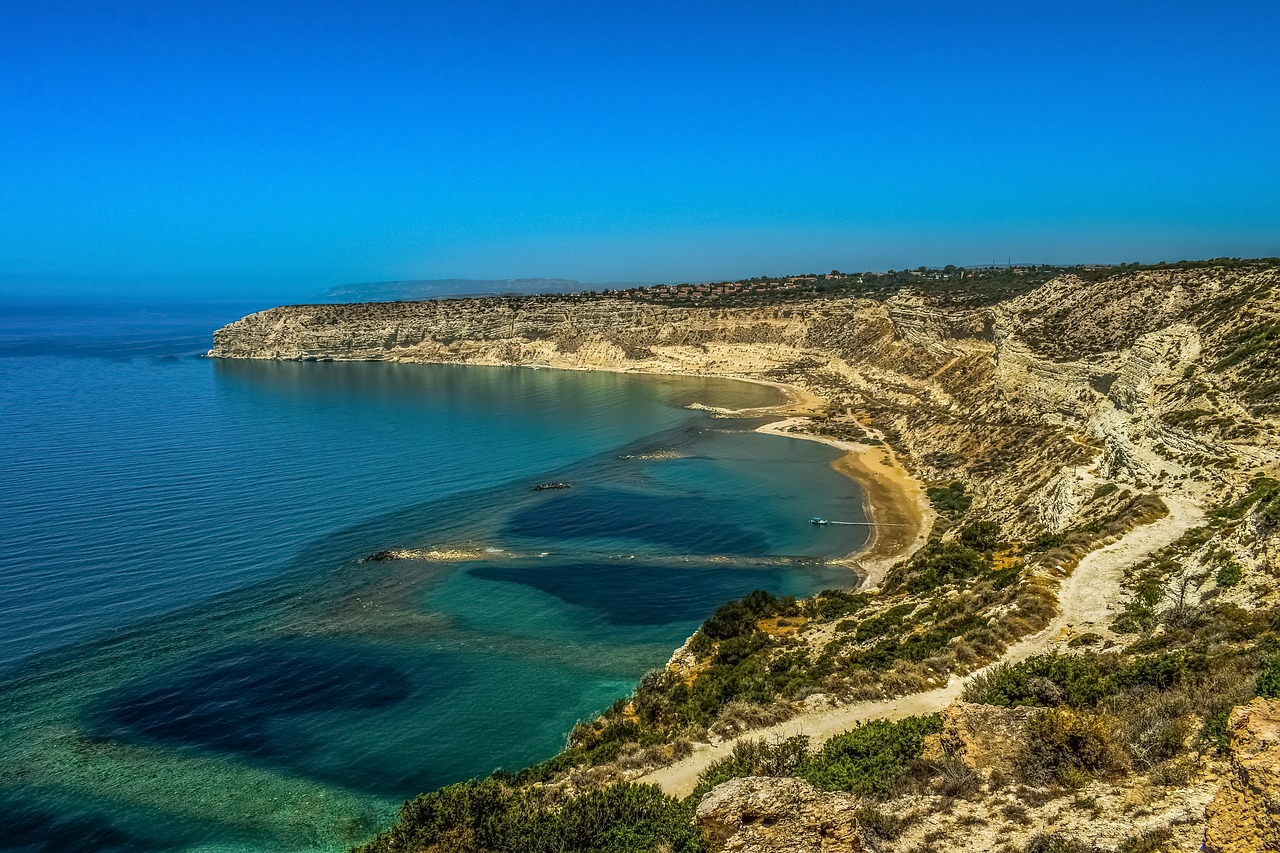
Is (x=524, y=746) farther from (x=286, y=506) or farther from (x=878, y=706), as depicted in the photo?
(x=286, y=506)

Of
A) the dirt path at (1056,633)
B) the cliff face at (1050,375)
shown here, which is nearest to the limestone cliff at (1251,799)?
the dirt path at (1056,633)

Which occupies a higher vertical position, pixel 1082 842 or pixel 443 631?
pixel 1082 842

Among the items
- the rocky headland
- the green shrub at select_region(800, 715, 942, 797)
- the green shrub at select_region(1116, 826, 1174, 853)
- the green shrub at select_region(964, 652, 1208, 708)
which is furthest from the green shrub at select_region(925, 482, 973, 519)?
the green shrub at select_region(1116, 826, 1174, 853)

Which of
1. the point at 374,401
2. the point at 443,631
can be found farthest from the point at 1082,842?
the point at 374,401

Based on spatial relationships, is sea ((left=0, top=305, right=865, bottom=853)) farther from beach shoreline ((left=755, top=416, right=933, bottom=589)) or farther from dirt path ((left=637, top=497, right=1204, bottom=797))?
dirt path ((left=637, top=497, right=1204, bottom=797))

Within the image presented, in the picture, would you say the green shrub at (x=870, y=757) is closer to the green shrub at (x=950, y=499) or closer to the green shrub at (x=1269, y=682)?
the green shrub at (x=1269, y=682)

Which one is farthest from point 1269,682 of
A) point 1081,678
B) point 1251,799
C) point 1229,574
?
point 1229,574

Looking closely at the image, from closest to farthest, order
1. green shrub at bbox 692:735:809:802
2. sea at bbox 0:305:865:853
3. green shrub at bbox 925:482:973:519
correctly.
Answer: green shrub at bbox 692:735:809:802 → sea at bbox 0:305:865:853 → green shrub at bbox 925:482:973:519
